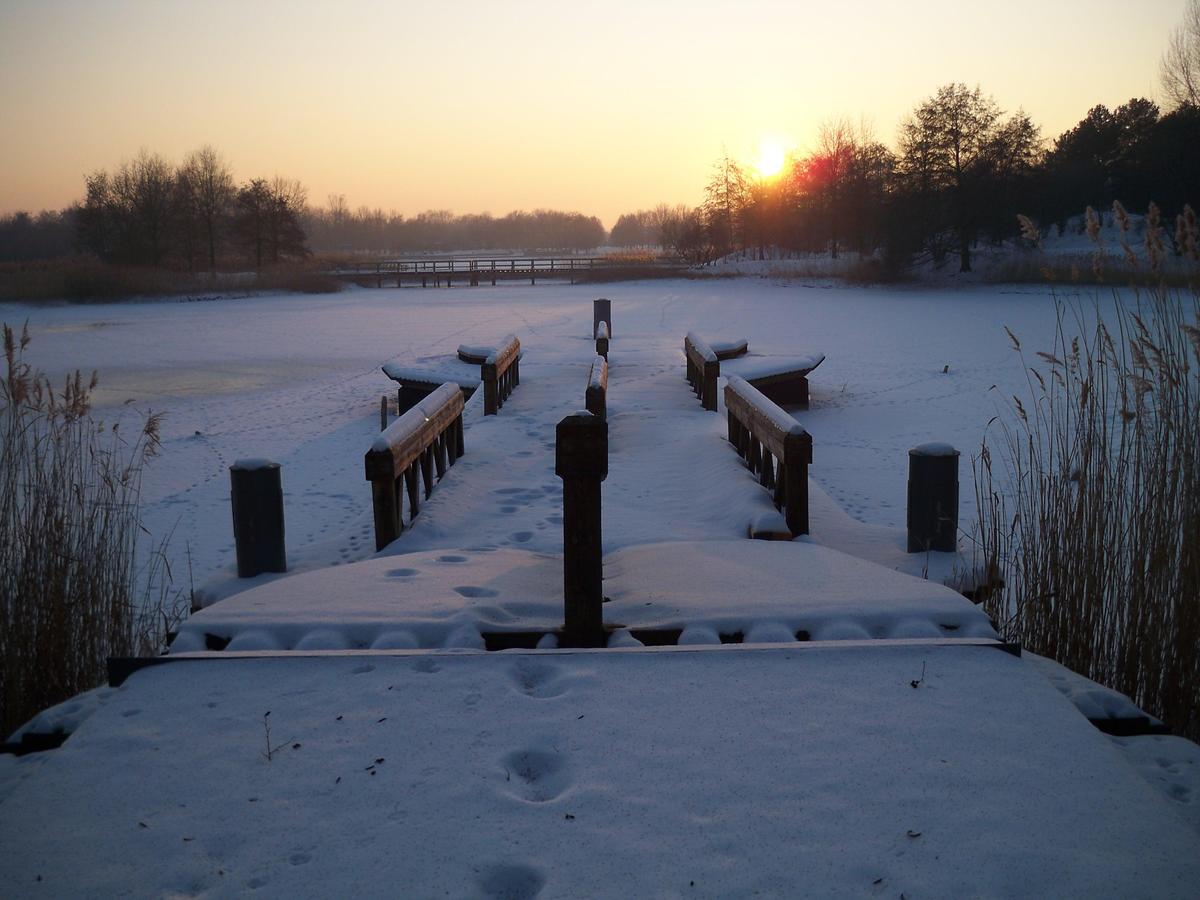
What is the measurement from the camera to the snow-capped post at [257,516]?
4.86 metres

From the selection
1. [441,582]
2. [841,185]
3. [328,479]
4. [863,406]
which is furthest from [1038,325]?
[841,185]

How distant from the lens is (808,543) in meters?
4.71

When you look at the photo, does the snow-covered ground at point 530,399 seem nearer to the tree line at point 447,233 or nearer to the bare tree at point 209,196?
the bare tree at point 209,196

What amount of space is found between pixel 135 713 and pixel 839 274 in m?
41.1

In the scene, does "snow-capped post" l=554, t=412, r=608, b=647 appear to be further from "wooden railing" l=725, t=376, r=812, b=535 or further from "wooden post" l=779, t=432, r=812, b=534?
"wooden post" l=779, t=432, r=812, b=534

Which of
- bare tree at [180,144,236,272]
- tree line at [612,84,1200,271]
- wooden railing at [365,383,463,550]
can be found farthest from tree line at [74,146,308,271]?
wooden railing at [365,383,463,550]

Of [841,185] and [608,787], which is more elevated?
[841,185]

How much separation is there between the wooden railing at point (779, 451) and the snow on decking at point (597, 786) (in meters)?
A: 1.90

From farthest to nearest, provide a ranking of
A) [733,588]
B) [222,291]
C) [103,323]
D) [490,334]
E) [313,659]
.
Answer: [222,291], [103,323], [490,334], [733,588], [313,659]

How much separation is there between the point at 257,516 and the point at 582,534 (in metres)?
2.23

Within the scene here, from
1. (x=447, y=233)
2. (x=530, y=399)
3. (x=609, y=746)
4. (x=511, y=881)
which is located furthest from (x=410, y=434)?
(x=447, y=233)

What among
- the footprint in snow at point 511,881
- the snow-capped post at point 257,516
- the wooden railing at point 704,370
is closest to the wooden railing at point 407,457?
the snow-capped post at point 257,516

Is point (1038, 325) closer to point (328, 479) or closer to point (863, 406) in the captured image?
point (863, 406)

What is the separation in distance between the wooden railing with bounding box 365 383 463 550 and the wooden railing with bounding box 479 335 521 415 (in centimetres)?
173
